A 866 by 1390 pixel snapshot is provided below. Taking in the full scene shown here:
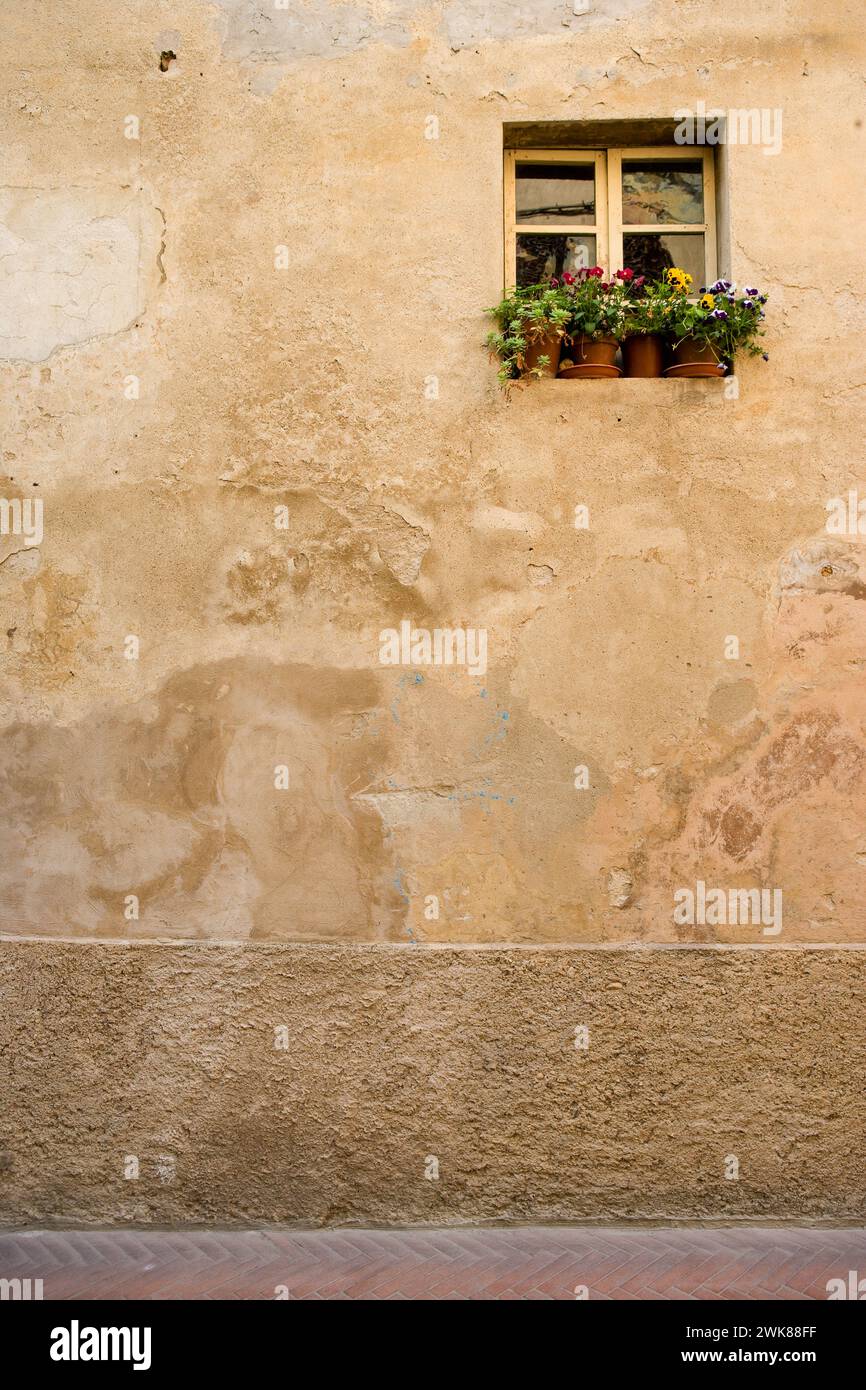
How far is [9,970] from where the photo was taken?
15.6 ft

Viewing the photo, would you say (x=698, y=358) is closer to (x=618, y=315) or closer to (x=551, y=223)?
(x=618, y=315)

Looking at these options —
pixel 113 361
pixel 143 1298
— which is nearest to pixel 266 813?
pixel 143 1298

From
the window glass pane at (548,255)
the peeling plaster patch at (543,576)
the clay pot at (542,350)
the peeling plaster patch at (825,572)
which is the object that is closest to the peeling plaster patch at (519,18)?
the window glass pane at (548,255)

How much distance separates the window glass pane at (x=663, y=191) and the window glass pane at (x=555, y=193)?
0.19m

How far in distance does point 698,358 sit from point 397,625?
1853 millimetres

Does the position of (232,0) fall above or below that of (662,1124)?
above

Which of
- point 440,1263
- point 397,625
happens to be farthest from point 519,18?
point 440,1263

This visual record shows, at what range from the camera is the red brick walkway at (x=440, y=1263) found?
13.2ft

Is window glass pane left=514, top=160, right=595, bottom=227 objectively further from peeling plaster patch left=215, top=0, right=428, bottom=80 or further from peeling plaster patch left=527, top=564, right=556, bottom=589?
peeling plaster patch left=527, top=564, right=556, bottom=589

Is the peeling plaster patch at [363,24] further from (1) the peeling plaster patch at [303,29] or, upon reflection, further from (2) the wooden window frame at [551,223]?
(2) the wooden window frame at [551,223]

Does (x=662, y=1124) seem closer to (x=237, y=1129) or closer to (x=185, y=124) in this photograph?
(x=237, y=1129)

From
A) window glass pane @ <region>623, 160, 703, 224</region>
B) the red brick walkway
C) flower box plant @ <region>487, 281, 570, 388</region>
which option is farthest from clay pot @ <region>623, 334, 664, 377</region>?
the red brick walkway
